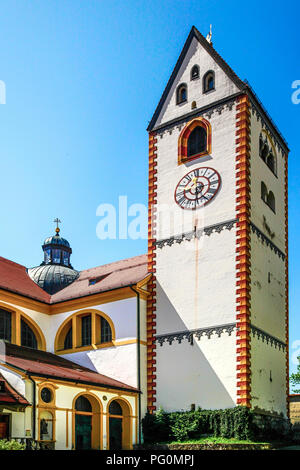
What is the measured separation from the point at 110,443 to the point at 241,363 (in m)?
6.85

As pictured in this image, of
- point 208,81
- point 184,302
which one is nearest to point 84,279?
point 184,302

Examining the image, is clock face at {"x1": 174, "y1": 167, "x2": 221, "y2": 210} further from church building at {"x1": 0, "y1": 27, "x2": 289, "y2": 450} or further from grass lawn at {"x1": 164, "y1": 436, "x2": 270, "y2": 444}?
grass lawn at {"x1": 164, "y1": 436, "x2": 270, "y2": 444}

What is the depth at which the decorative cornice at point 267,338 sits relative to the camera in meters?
28.0

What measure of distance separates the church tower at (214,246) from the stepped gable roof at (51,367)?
2.81 meters

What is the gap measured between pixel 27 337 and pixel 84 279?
5795 millimetres

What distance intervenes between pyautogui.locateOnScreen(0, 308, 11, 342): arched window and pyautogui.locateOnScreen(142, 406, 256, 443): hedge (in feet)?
26.7

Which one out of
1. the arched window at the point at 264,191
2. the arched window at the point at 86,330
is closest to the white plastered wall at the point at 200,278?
the arched window at the point at 264,191

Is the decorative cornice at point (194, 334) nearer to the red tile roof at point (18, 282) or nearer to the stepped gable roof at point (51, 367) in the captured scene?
the stepped gable roof at point (51, 367)

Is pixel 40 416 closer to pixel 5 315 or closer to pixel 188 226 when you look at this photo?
pixel 5 315

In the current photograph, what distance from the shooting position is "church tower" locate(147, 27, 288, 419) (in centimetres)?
2772

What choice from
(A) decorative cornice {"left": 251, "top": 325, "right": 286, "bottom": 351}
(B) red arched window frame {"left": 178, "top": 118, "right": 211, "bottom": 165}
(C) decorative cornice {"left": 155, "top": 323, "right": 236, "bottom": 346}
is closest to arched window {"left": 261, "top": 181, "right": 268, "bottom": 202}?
(B) red arched window frame {"left": 178, "top": 118, "right": 211, "bottom": 165}

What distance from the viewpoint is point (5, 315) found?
1235 inches

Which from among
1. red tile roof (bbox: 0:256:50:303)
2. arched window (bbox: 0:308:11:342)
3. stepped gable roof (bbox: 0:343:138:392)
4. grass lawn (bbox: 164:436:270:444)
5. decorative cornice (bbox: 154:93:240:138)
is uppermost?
decorative cornice (bbox: 154:93:240:138)

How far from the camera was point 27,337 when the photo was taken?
32469mm
